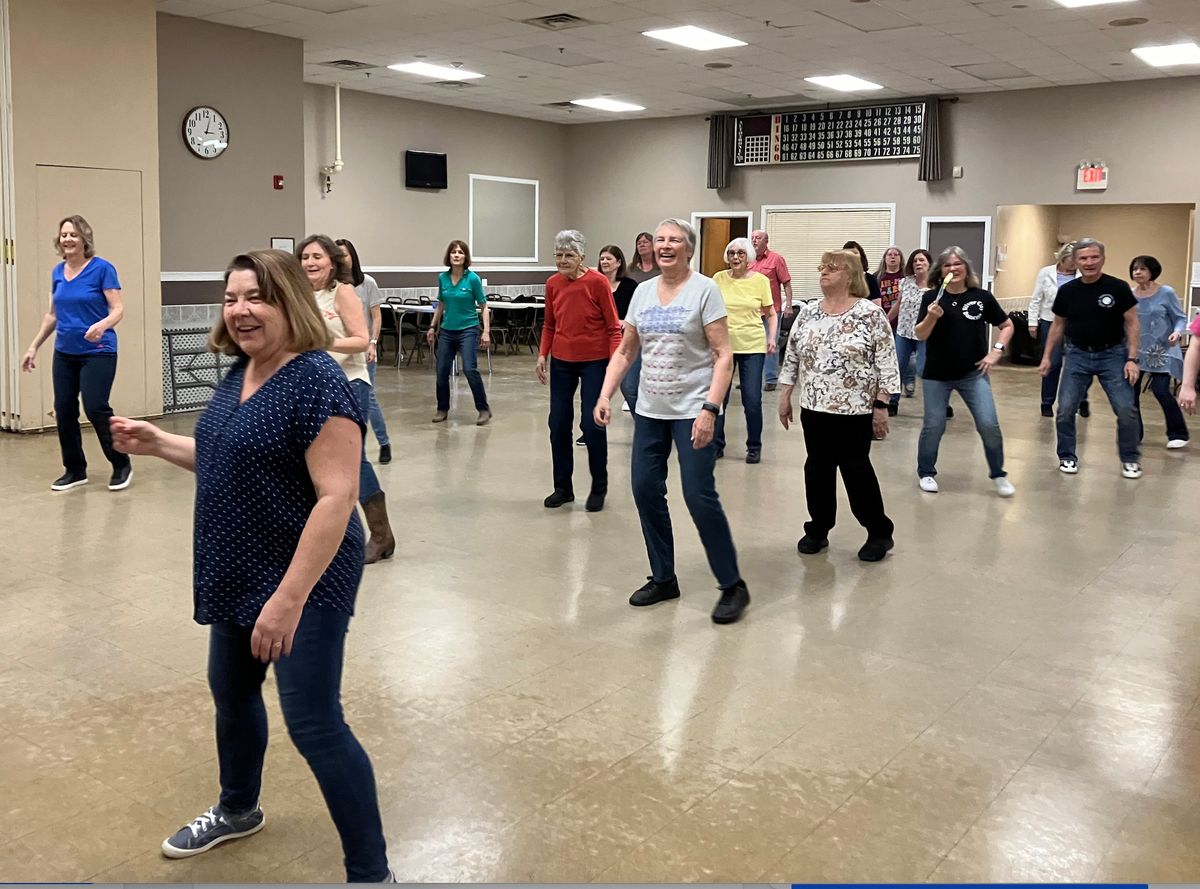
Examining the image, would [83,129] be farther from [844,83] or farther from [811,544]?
[844,83]

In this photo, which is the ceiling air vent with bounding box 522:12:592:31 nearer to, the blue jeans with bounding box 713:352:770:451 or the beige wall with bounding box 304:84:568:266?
the blue jeans with bounding box 713:352:770:451

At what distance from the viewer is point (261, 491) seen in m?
2.22

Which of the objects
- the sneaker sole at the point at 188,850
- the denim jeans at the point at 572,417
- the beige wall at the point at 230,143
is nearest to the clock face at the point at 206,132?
the beige wall at the point at 230,143

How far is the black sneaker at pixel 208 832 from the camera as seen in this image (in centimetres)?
263

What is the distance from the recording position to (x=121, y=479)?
6.62m

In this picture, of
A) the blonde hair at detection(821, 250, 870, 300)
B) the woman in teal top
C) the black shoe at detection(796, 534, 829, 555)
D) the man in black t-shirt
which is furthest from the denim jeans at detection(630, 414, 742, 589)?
the woman in teal top

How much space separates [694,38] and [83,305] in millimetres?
6893

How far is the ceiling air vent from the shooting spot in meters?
10.2

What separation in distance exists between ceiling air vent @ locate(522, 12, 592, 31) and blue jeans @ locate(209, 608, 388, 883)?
28.5ft

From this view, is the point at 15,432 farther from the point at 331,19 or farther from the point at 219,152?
the point at 331,19

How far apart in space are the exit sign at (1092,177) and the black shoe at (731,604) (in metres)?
11.2

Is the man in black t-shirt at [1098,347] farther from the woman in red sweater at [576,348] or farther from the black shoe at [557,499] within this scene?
the black shoe at [557,499]

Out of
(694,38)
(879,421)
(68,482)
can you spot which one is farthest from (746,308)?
(694,38)

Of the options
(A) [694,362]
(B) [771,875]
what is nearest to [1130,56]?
(A) [694,362]
